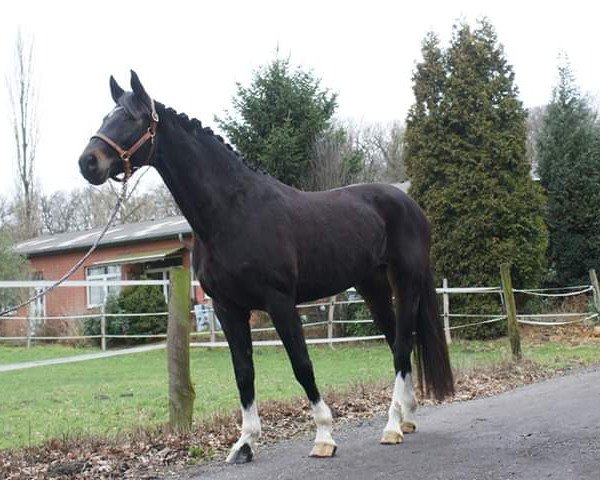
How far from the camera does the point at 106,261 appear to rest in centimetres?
2612

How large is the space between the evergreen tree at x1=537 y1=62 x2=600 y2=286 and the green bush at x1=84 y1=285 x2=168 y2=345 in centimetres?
1104

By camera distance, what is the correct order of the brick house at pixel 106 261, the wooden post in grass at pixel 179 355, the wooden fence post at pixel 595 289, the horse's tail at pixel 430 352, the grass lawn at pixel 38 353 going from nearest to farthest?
the wooden post in grass at pixel 179 355
the horse's tail at pixel 430 352
the wooden fence post at pixel 595 289
the grass lawn at pixel 38 353
the brick house at pixel 106 261

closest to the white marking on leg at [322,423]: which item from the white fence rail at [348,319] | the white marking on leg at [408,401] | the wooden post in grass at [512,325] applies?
the white marking on leg at [408,401]

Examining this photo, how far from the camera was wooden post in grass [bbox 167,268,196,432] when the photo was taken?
570 cm

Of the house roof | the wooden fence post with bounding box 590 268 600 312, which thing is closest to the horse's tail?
the wooden fence post with bounding box 590 268 600 312

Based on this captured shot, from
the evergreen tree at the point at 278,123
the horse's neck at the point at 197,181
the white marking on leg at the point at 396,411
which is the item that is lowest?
the white marking on leg at the point at 396,411

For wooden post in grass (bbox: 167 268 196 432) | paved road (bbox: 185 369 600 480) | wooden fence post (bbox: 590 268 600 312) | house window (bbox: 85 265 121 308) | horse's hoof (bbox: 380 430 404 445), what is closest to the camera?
paved road (bbox: 185 369 600 480)

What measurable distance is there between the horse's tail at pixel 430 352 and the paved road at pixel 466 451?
0.98ft

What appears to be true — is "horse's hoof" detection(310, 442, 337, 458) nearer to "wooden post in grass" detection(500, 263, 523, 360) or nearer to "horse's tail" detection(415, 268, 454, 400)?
"horse's tail" detection(415, 268, 454, 400)

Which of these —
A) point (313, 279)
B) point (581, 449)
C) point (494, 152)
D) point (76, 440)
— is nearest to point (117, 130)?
point (313, 279)

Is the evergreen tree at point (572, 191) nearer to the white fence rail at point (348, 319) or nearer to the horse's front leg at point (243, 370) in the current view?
the white fence rail at point (348, 319)

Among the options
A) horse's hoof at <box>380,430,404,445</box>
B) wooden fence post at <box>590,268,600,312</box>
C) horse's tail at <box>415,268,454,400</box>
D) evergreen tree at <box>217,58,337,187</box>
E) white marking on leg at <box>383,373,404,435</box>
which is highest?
evergreen tree at <box>217,58,337,187</box>

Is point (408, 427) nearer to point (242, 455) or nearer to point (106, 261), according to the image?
point (242, 455)

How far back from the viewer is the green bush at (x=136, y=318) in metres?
20.5
